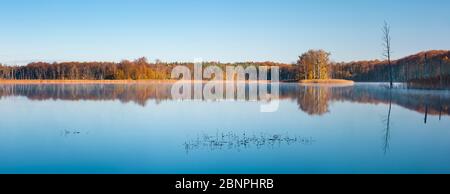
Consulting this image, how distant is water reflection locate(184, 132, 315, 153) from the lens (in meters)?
9.83

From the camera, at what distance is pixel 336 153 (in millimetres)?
8867

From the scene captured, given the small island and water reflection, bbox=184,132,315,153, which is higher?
the small island

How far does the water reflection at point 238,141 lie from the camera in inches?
387

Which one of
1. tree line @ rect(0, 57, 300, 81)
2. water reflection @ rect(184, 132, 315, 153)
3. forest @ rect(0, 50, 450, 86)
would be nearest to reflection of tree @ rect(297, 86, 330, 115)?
water reflection @ rect(184, 132, 315, 153)

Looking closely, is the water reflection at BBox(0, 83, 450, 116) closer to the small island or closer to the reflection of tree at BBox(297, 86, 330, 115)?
the reflection of tree at BBox(297, 86, 330, 115)

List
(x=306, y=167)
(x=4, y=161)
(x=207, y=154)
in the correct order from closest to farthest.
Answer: (x=306, y=167) → (x=4, y=161) → (x=207, y=154)

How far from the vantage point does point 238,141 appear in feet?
34.7

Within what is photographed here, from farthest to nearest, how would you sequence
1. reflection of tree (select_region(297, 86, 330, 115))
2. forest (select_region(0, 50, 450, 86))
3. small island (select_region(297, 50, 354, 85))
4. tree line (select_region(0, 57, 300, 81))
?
tree line (select_region(0, 57, 300, 81)), forest (select_region(0, 50, 450, 86)), small island (select_region(297, 50, 354, 85)), reflection of tree (select_region(297, 86, 330, 115))

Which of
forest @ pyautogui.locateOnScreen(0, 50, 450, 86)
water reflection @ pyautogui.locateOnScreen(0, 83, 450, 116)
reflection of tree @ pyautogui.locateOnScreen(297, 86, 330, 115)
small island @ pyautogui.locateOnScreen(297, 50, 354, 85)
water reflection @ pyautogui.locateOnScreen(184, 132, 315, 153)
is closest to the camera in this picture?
water reflection @ pyautogui.locateOnScreen(184, 132, 315, 153)

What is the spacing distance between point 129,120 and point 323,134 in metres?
7.30

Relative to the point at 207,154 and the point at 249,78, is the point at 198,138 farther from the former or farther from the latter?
the point at 249,78

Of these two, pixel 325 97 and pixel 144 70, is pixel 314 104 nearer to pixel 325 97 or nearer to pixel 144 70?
pixel 325 97

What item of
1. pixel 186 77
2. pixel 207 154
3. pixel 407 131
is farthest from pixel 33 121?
pixel 186 77

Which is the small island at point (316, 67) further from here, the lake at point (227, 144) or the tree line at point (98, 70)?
the lake at point (227, 144)
